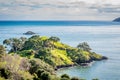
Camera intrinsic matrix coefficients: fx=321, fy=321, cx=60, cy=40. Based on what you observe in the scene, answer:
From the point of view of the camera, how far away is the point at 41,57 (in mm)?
117312

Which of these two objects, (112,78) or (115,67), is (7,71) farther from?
(115,67)

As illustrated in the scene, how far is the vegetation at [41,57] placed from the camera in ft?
232

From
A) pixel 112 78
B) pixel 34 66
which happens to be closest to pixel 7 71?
pixel 34 66

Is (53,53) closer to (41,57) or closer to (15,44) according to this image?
(41,57)

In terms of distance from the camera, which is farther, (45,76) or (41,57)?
(41,57)

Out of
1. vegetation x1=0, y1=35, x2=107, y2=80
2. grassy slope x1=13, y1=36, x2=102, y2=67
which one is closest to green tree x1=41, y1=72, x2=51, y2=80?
vegetation x1=0, y1=35, x2=107, y2=80

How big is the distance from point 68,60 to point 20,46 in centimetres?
2324

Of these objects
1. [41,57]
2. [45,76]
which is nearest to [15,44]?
[41,57]

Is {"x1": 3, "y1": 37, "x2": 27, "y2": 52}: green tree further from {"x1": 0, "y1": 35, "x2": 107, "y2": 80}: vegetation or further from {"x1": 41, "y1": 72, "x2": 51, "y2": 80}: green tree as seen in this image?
{"x1": 41, "y1": 72, "x2": 51, "y2": 80}: green tree

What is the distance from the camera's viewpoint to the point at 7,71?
2598 inches

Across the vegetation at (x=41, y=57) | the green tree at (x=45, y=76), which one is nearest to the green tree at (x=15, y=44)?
the vegetation at (x=41, y=57)

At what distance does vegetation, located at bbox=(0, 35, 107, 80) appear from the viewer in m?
70.6

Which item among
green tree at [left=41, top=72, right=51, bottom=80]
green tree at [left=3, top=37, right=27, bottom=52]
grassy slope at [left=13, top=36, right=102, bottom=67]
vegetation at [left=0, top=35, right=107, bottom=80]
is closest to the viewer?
vegetation at [left=0, top=35, right=107, bottom=80]

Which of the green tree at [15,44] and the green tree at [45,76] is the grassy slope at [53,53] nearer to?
the green tree at [15,44]
